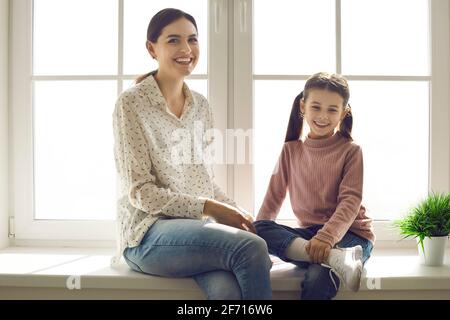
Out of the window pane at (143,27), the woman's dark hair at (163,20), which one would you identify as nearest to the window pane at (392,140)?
Result: the window pane at (143,27)

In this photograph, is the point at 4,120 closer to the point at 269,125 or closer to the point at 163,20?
the point at 163,20

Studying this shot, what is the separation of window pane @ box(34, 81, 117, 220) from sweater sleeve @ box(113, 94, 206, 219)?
0.41m

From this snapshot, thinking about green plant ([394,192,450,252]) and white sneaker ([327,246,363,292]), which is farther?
green plant ([394,192,450,252])

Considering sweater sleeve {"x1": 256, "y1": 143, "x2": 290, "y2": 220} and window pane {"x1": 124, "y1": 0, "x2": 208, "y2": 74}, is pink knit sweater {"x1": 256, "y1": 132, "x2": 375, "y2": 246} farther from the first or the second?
window pane {"x1": 124, "y1": 0, "x2": 208, "y2": 74}

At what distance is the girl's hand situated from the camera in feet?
4.05

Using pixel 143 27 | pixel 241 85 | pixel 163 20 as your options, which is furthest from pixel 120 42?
pixel 241 85

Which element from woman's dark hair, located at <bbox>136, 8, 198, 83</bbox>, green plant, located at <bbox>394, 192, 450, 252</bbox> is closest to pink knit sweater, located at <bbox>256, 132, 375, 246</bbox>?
green plant, located at <bbox>394, 192, 450, 252</bbox>

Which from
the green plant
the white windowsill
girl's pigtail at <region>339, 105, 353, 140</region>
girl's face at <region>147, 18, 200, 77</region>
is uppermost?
girl's face at <region>147, 18, 200, 77</region>

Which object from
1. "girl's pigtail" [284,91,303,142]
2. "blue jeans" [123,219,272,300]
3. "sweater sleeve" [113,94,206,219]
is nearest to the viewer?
"blue jeans" [123,219,272,300]

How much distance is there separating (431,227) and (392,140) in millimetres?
384

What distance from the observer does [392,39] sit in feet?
5.36

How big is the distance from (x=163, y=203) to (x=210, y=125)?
36 cm

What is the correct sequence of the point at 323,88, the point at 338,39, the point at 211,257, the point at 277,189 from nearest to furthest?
1. the point at 211,257
2. the point at 323,88
3. the point at 277,189
4. the point at 338,39
